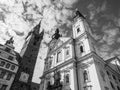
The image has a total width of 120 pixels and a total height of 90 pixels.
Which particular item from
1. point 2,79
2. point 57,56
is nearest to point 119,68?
point 57,56

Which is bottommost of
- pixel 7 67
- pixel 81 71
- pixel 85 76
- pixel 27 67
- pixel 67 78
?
pixel 67 78

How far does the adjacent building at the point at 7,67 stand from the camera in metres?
27.1

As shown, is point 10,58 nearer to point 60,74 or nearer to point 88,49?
point 60,74

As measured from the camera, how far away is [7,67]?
2952 centimetres

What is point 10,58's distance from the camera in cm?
3225

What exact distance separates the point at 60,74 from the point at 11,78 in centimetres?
1970

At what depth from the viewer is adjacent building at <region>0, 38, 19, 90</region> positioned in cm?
2709

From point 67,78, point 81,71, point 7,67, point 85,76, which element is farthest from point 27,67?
point 85,76

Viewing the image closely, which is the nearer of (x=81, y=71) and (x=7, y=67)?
(x=81, y=71)

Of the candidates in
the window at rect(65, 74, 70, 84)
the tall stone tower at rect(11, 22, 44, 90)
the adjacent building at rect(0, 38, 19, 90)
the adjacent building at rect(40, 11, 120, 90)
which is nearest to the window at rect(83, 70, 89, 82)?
the adjacent building at rect(40, 11, 120, 90)

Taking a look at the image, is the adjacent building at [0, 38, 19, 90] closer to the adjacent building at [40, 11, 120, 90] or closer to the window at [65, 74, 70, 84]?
the adjacent building at [40, 11, 120, 90]

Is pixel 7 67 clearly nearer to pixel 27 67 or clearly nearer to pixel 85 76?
pixel 27 67

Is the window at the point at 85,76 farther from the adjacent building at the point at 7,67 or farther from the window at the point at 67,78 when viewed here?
the adjacent building at the point at 7,67

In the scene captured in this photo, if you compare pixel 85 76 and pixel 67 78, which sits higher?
pixel 85 76
